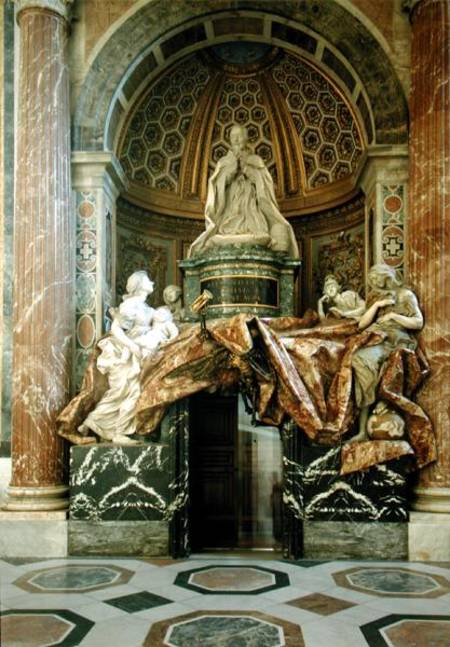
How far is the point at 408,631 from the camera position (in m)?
4.21

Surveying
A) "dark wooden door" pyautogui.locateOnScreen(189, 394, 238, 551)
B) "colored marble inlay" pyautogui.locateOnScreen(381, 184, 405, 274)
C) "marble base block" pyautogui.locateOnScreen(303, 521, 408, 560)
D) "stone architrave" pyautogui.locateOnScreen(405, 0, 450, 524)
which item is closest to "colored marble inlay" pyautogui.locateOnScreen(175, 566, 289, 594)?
"marble base block" pyautogui.locateOnScreen(303, 521, 408, 560)

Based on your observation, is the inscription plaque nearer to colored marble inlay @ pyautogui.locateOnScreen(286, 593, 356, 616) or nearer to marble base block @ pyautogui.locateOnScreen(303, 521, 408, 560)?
marble base block @ pyautogui.locateOnScreen(303, 521, 408, 560)

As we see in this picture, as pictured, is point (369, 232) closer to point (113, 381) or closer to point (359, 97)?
point (359, 97)

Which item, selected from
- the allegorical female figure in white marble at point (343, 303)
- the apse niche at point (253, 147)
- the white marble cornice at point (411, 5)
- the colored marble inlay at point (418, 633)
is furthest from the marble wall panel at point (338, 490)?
the white marble cornice at point (411, 5)

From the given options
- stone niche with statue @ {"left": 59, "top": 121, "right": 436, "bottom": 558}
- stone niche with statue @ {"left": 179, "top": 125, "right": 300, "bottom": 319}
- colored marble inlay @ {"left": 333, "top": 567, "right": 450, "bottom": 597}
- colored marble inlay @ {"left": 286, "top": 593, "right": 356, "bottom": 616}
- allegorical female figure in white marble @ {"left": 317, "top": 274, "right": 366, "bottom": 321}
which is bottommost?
colored marble inlay @ {"left": 333, "top": 567, "right": 450, "bottom": 597}

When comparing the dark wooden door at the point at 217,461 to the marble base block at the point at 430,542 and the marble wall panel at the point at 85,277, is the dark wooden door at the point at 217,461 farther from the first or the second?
the marble base block at the point at 430,542

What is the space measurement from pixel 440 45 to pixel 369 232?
2.12m

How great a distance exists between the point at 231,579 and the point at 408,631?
5.28ft

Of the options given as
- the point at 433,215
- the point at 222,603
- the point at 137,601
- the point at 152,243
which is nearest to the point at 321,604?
the point at 222,603

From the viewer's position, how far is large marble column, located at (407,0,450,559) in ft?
20.2

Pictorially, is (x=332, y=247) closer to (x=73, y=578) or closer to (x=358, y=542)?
(x=358, y=542)

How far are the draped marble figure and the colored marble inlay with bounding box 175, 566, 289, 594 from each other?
3.55m

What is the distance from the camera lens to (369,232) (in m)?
7.89

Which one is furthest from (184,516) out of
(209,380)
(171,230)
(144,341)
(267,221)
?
(171,230)
